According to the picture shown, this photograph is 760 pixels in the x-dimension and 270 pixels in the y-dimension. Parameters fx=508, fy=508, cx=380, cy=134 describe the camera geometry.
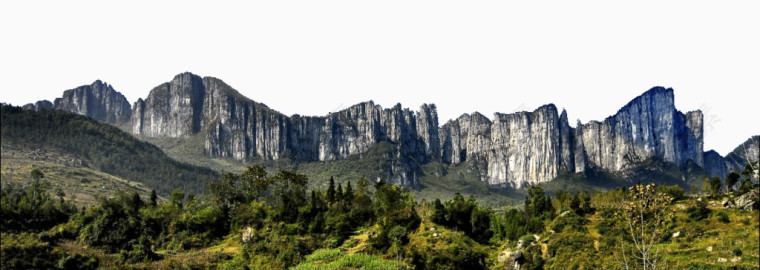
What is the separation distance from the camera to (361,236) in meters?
57.7

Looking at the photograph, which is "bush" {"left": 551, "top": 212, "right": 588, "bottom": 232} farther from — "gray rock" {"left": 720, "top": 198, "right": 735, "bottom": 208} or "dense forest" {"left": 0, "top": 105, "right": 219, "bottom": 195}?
"dense forest" {"left": 0, "top": 105, "right": 219, "bottom": 195}

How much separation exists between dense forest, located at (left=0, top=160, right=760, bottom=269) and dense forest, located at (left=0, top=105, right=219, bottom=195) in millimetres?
5092

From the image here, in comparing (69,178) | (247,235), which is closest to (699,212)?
(247,235)

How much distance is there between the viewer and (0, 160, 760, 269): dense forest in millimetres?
38781

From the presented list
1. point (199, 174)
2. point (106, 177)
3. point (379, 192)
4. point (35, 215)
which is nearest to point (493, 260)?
point (379, 192)

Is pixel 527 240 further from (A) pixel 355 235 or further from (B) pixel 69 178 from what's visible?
(B) pixel 69 178

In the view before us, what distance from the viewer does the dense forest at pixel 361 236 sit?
38781 millimetres

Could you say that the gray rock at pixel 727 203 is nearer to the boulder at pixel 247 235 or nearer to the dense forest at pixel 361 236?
the dense forest at pixel 361 236

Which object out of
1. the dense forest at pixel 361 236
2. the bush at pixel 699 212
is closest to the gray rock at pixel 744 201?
the dense forest at pixel 361 236

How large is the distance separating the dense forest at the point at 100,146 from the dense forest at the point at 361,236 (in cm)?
509

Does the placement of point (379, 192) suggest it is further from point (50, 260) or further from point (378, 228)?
point (50, 260)

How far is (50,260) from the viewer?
36969 mm

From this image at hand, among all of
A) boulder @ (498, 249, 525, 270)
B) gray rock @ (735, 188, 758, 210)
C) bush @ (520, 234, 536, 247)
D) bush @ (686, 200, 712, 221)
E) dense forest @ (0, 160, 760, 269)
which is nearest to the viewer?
dense forest @ (0, 160, 760, 269)

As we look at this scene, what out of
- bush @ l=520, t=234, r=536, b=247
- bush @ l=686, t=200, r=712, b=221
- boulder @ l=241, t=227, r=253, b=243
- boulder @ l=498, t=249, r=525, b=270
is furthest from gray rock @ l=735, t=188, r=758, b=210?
boulder @ l=241, t=227, r=253, b=243
